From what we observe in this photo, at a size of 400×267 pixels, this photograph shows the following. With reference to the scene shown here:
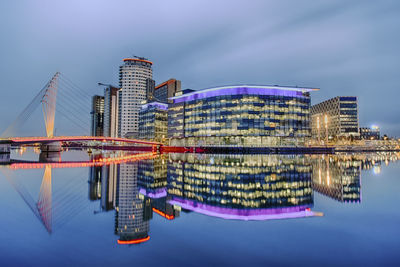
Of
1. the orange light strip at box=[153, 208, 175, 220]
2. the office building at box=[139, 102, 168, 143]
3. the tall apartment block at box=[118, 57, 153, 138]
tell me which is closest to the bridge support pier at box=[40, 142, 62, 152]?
the office building at box=[139, 102, 168, 143]

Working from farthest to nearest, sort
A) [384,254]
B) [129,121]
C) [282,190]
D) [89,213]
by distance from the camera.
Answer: [129,121], [282,190], [89,213], [384,254]

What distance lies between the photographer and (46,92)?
72.7 m

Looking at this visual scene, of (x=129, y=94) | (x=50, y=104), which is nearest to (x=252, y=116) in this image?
(x=50, y=104)

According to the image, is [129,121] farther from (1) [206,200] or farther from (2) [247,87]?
(1) [206,200]

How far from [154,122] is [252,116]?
77.4 metres

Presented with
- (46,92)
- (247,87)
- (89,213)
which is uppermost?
(247,87)

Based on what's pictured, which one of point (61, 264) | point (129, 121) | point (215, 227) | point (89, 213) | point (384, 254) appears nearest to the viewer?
point (61, 264)

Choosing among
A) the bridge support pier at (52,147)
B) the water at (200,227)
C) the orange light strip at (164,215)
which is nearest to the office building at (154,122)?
the bridge support pier at (52,147)

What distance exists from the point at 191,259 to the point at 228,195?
886 cm

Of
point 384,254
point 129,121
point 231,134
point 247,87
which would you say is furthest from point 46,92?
point 129,121

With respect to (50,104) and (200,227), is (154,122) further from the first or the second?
(200,227)

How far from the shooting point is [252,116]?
10625cm

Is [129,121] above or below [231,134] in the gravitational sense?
above

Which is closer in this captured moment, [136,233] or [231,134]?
[136,233]
